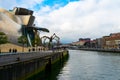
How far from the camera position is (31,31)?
447 feet

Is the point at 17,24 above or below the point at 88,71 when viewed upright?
above

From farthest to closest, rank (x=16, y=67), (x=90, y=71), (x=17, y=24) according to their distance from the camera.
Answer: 1. (x=17, y=24)
2. (x=90, y=71)
3. (x=16, y=67)

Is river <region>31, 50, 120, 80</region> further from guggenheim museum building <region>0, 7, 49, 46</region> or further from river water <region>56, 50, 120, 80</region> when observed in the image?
guggenheim museum building <region>0, 7, 49, 46</region>

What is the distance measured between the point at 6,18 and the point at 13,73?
94.0m

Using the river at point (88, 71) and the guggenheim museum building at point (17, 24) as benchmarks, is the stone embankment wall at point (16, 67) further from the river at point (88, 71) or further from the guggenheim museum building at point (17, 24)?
the guggenheim museum building at point (17, 24)

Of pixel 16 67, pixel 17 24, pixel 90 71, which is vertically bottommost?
pixel 90 71

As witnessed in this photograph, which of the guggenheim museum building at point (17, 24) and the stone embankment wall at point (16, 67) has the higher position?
the guggenheim museum building at point (17, 24)

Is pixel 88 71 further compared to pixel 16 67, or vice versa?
pixel 88 71

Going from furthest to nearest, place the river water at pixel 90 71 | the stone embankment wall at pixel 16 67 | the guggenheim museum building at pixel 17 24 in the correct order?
the guggenheim museum building at pixel 17 24, the river water at pixel 90 71, the stone embankment wall at pixel 16 67

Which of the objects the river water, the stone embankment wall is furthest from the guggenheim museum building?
the stone embankment wall

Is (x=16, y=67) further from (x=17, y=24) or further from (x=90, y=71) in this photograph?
(x=17, y=24)

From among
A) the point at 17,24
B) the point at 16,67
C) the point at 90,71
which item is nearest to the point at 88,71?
the point at 90,71

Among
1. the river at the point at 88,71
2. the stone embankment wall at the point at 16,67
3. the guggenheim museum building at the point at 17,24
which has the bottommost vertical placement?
the river at the point at 88,71

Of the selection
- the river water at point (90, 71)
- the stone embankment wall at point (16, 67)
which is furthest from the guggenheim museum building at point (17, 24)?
the stone embankment wall at point (16, 67)
